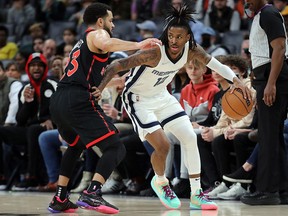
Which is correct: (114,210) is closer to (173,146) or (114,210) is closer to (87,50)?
(87,50)

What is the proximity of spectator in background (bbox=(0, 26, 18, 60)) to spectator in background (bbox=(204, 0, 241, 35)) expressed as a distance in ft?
14.4

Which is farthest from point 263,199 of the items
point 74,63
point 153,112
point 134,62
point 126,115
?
point 126,115

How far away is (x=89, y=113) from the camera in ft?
23.7

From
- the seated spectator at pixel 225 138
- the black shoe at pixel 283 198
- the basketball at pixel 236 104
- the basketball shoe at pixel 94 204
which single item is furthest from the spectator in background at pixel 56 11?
the basketball shoe at pixel 94 204

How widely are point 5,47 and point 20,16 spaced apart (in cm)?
158

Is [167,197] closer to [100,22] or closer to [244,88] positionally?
[244,88]

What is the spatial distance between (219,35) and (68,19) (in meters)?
4.92

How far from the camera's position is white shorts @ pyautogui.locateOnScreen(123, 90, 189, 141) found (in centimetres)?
780

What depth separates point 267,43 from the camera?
26.7ft

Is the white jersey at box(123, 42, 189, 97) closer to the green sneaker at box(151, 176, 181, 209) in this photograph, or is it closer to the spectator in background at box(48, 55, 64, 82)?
the green sneaker at box(151, 176, 181, 209)

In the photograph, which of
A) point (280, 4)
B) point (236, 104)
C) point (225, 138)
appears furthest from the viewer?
point (280, 4)

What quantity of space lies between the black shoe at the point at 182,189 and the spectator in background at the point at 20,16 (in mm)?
8275

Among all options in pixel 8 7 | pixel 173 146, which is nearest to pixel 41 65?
pixel 173 146

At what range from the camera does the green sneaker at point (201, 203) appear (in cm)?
761
